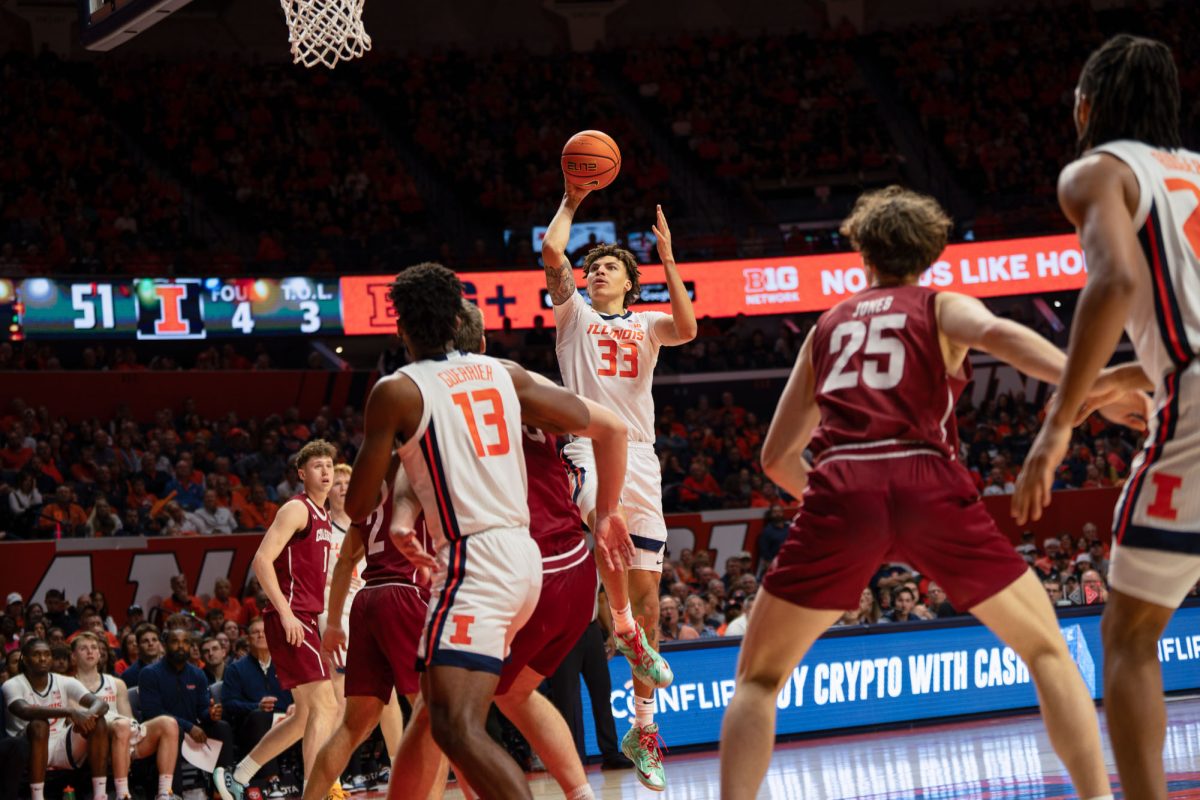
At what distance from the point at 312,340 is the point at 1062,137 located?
1571 cm

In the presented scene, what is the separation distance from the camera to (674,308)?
24.6 ft

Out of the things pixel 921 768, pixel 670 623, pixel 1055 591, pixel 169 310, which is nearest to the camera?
pixel 921 768

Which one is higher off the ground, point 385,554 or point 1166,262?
point 1166,262

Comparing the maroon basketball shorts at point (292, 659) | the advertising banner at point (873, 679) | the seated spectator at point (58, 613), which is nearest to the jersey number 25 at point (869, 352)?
the maroon basketball shorts at point (292, 659)

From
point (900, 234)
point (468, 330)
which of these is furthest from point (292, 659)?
point (900, 234)

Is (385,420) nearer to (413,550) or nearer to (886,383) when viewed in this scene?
(413,550)

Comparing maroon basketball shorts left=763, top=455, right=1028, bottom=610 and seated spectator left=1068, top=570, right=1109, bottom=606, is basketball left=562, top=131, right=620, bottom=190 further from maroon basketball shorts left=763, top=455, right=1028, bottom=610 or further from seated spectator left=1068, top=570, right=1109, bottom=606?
seated spectator left=1068, top=570, right=1109, bottom=606

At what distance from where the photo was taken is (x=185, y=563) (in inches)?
638

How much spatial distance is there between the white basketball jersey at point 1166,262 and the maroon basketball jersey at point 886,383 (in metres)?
0.61

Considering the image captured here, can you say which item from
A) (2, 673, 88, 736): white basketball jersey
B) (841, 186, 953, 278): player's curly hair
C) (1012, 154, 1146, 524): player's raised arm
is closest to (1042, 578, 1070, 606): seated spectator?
(2, 673, 88, 736): white basketball jersey

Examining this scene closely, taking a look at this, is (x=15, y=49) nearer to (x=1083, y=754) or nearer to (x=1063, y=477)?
(x=1063, y=477)

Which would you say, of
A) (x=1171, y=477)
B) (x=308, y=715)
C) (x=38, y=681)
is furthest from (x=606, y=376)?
(x=38, y=681)

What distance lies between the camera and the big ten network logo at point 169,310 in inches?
856

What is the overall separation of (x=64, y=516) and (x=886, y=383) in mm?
14321
